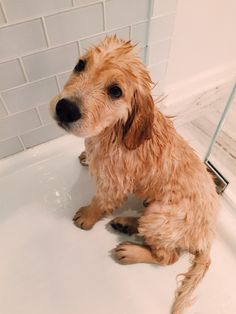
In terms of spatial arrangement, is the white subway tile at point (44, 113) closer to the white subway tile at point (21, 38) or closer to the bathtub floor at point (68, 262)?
the bathtub floor at point (68, 262)

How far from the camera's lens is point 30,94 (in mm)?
1438

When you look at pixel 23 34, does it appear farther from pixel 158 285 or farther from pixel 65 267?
pixel 158 285

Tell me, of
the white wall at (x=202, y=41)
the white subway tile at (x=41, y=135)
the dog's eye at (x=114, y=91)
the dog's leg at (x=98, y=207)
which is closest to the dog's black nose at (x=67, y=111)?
the dog's eye at (x=114, y=91)

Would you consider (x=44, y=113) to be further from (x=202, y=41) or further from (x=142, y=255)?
(x=202, y=41)

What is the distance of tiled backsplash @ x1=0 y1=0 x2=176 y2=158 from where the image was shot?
117cm

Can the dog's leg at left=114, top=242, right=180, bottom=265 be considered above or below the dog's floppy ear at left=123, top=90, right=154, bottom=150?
below

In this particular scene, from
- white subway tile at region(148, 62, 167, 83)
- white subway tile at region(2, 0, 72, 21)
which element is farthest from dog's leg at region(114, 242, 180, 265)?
white subway tile at region(2, 0, 72, 21)

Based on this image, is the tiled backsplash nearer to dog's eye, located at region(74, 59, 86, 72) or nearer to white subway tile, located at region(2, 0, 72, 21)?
white subway tile, located at region(2, 0, 72, 21)

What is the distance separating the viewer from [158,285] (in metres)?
1.46

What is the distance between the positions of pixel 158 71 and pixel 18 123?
859 mm

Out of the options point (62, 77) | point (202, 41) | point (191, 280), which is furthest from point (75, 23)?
point (191, 280)

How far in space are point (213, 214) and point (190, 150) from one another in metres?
0.30

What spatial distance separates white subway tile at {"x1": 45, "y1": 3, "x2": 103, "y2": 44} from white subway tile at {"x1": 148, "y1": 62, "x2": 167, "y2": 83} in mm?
454

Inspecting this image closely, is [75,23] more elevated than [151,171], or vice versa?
[75,23]
